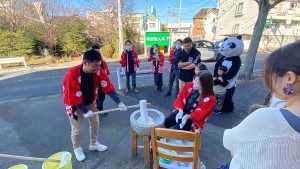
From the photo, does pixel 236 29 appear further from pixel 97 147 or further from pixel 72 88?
pixel 72 88

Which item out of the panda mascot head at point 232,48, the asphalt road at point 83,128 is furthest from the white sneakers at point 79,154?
the panda mascot head at point 232,48

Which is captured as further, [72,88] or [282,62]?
[72,88]

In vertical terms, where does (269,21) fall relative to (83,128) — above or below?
above

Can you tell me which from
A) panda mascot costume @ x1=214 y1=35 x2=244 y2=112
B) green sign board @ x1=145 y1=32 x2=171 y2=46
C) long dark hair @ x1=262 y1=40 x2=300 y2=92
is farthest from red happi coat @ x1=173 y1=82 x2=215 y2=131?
green sign board @ x1=145 y1=32 x2=171 y2=46

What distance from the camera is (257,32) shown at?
236 inches

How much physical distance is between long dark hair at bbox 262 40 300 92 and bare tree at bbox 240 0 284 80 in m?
6.32

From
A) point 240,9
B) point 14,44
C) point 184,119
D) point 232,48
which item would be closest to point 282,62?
point 184,119

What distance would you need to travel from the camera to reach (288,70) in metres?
0.73

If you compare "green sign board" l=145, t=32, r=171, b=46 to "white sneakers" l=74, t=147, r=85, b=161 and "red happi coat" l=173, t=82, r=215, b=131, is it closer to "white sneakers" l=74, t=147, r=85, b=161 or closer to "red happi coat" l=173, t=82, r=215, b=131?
"red happi coat" l=173, t=82, r=215, b=131

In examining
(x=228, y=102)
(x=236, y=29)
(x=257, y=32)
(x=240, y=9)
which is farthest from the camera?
(x=236, y=29)

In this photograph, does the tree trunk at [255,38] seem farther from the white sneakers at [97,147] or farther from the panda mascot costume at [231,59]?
the white sneakers at [97,147]

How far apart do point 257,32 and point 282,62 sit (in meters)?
6.40

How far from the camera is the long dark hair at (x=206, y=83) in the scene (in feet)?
7.39

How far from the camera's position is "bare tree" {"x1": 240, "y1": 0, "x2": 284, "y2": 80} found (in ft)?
18.5
